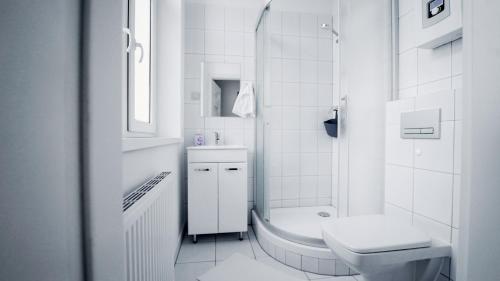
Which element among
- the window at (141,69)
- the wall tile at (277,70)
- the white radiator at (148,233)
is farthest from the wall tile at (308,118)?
the white radiator at (148,233)

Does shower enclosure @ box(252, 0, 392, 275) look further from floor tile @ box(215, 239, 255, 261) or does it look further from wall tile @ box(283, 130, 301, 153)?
floor tile @ box(215, 239, 255, 261)

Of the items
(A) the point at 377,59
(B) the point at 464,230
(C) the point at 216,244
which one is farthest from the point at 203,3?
(B) the point at 464,230

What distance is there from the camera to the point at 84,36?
31 cm

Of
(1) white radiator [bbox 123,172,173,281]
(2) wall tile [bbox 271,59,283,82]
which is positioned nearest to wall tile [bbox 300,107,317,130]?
(2) wall tile [bbox 271,59,283,82]

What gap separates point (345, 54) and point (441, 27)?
1.77 ft

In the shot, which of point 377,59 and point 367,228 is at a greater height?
point 377,59

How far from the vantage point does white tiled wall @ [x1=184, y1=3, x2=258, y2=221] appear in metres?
2.07

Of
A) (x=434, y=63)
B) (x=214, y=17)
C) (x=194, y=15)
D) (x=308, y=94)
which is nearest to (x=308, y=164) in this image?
(x=308, y=94)

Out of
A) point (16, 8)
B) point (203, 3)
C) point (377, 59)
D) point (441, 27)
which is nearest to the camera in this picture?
point (16, 8)

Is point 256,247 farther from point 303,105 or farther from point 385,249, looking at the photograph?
point 303,105

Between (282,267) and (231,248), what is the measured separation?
46 cm

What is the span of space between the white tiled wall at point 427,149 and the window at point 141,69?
4.68 ft

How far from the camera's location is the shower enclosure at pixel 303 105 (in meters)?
2.13

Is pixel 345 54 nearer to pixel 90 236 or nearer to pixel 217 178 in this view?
pixel 217 178
